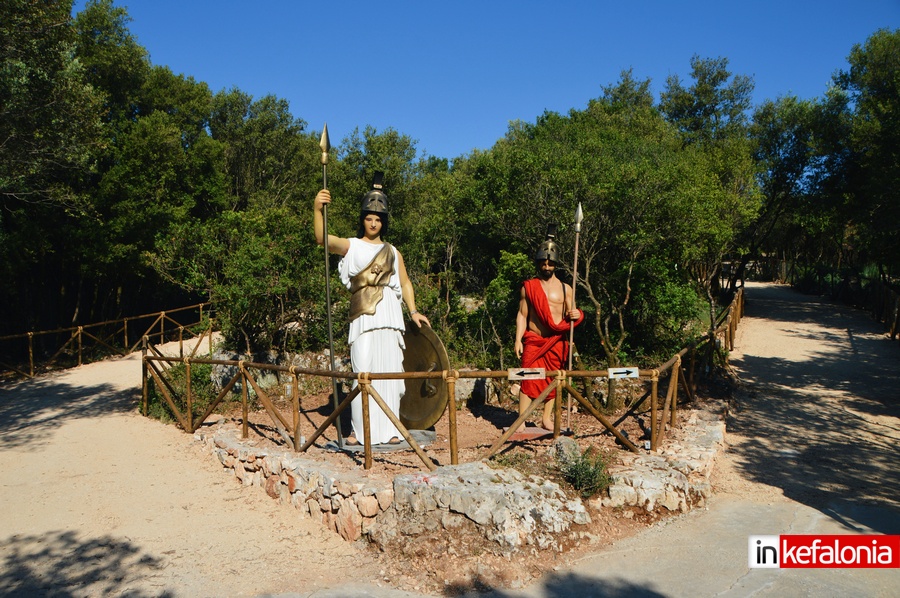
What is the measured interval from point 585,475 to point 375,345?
2.64 m

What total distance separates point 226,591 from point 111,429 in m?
5.69

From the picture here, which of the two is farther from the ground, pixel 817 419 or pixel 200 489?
pixel 817 419

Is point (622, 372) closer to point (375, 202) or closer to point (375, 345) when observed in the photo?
point (375, 345)

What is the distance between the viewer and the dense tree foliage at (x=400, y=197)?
9.34m

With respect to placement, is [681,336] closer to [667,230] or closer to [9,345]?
[667,230]

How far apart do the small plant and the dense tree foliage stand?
10.3ft

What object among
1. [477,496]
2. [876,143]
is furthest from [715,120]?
[477,496]

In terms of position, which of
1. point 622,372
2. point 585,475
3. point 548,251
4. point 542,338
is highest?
point 548,251

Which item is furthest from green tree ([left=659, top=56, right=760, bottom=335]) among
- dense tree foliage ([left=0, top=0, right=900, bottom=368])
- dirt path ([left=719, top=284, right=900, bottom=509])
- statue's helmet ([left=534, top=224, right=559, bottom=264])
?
statue's helmet ([left=534, top=224, right=559, bottom=264])

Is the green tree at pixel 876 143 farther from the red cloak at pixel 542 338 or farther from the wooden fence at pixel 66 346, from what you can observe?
the wooden fence at pixel 66 346

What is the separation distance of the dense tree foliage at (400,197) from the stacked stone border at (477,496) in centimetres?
278

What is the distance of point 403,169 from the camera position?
22625 mm

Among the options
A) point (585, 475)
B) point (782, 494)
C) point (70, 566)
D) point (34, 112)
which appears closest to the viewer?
point (70, 566)

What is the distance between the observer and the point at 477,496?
185 inches
